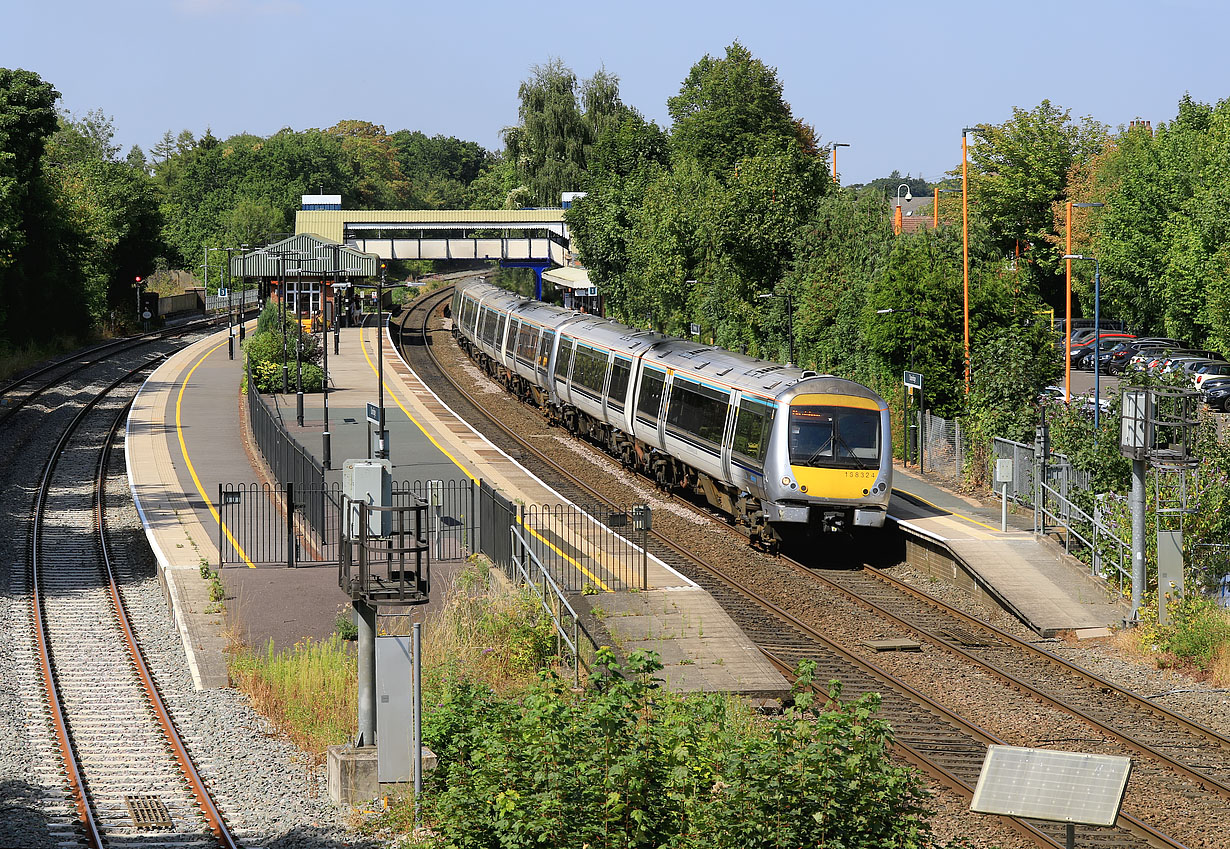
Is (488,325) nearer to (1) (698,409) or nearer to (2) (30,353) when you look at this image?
(2) (30,353)

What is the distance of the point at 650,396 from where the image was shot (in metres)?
30.1

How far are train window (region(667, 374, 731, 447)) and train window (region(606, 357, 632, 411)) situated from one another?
3.16 meters

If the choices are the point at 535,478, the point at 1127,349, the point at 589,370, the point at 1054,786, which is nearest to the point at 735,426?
the point at 535,478

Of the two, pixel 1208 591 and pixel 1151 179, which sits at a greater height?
pixel 1151 179

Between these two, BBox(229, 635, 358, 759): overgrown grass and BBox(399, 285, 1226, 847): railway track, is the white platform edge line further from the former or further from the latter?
BBox(229, 635, 358, 759): overgrown grass

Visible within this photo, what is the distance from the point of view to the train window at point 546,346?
3947 centimetres

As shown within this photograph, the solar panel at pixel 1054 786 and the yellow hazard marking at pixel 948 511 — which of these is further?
the yellow hazard marking at pixel 948 511

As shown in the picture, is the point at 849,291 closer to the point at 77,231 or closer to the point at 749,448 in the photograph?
the point at 749,448

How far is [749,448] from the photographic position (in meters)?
24.5

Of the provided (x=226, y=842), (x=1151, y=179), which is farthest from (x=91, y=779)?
(x=1151, y=179)

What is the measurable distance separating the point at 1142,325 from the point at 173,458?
4072 centimetres

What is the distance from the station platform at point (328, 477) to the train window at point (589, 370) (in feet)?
9.39

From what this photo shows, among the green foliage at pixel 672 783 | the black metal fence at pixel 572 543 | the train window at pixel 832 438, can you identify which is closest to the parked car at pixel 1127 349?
the train window at pixel 832 438

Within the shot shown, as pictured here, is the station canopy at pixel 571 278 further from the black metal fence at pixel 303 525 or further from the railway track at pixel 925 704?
the railway track at pixel 925 704
